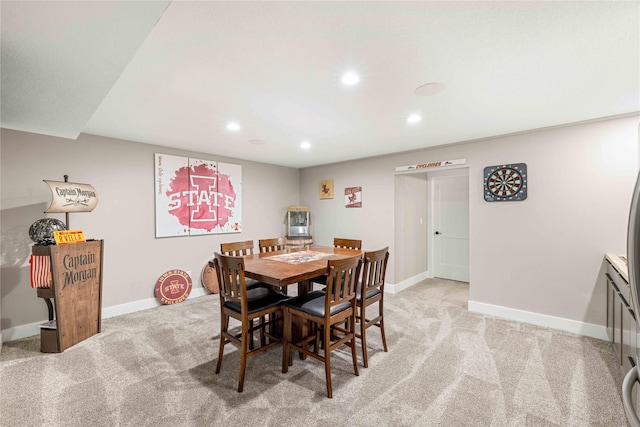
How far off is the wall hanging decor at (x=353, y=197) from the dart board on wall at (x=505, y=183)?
6.48 feet

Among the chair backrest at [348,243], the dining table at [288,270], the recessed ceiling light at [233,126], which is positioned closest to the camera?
the dining table at [288,270]

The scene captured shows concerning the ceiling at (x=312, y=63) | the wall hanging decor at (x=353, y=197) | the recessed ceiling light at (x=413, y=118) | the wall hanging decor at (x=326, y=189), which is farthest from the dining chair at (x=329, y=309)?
the wall hanging decor at (x=326, y=189)

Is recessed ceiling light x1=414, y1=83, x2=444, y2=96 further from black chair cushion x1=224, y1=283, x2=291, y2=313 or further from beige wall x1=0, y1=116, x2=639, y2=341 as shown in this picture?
black chair cushion x1=224, y1=283, x2=291, y2=313

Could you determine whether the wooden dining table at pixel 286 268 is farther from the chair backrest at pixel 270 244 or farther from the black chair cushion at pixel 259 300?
the chair backrest at pixel 270 244

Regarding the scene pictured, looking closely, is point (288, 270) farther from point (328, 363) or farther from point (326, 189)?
point (326, 189)

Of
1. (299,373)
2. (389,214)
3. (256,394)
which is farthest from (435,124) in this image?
(256,394)

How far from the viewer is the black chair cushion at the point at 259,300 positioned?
2127mm

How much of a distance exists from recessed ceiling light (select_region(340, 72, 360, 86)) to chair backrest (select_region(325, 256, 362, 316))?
1.29 metres

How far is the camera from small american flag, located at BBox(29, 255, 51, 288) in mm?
2512

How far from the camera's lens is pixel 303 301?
223 cm

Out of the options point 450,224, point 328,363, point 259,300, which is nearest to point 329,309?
point 328,363

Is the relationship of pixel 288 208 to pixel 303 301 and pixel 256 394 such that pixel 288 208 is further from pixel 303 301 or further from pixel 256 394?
pixel 256 394

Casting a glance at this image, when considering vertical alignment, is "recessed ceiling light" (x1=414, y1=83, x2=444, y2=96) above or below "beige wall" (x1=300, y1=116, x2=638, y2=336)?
above

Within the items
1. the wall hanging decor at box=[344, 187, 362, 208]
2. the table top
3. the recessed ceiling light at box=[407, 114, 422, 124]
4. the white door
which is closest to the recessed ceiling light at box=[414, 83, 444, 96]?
the recessed ceiling light at box=[407, 114, 422, 124]
